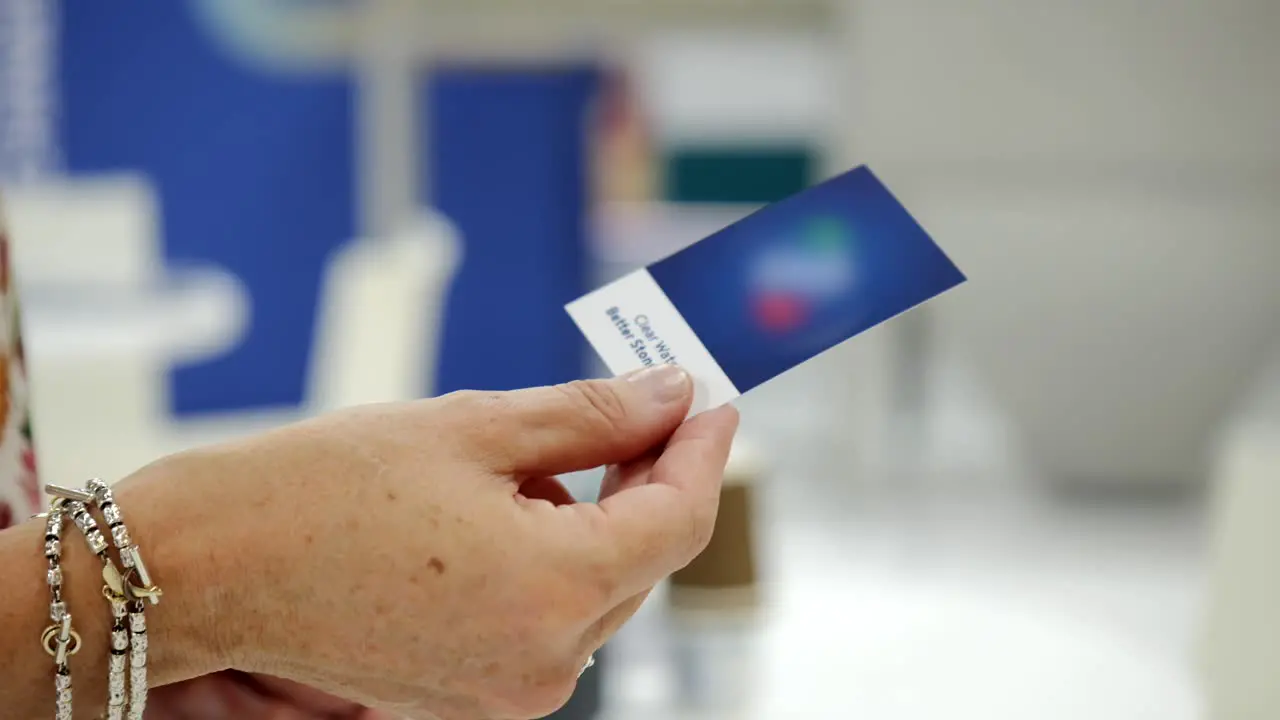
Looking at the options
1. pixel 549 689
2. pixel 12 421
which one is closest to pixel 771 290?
pixel 549 689

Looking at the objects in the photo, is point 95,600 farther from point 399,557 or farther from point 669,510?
point 669,510

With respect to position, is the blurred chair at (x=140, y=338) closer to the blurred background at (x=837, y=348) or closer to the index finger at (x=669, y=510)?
the blurred background at (x=837, y=348)

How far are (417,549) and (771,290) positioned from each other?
23 cm

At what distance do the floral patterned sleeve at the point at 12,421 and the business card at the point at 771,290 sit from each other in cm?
33

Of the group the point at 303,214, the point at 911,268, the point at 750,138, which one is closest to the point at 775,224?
the point at 911,268

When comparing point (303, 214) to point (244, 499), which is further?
point (303, 214)

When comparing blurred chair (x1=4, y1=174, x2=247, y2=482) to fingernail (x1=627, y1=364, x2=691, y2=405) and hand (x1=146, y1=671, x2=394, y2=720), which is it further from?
fingernail (x1=627, y1=364, x2=691, y2=405)

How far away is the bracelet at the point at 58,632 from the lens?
53 centimetres

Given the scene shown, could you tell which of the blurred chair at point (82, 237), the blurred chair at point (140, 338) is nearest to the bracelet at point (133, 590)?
the blurred chair at point (140, 338)

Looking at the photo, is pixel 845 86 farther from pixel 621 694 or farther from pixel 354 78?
pixel 621 694

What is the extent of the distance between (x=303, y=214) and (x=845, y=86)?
2093 millimetres

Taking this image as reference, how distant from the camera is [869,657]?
0.94 m

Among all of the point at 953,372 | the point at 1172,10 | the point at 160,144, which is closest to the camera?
the point at 1172,10

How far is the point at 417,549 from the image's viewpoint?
20.3 inches
